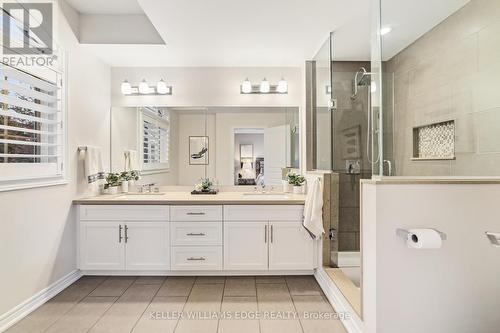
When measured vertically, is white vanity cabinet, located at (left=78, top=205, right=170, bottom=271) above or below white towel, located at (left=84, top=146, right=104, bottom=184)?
below

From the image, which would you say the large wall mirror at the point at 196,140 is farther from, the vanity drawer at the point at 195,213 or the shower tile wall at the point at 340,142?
the vanity drawer at the point at 195,213

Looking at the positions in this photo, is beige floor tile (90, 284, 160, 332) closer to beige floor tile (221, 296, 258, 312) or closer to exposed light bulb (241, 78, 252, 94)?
beige floor tile (221, 296, 258, 312)

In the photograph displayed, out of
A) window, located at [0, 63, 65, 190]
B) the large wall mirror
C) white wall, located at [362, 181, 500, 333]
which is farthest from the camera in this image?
the large wall mirror

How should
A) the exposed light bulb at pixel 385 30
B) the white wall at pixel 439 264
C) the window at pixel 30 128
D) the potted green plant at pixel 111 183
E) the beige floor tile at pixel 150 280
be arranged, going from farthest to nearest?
the potted green plant at pixel 111 183 → the beige floor tile at pixel 150 280 → the window at pixel 30 128 → the exposed light bulb at pixel 385 30 → the white wall at pixel 439 264

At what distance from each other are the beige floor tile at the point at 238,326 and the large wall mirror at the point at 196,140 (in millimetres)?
1717

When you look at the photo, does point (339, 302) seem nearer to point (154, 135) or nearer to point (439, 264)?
point (439, 264)

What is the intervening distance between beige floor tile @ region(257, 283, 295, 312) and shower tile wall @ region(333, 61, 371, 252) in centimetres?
80

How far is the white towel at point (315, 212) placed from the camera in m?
2.74

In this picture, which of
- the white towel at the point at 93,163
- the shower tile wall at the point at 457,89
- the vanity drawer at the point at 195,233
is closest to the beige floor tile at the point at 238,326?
the vanity drawer at the point at 195,233

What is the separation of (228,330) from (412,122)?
2.23 m

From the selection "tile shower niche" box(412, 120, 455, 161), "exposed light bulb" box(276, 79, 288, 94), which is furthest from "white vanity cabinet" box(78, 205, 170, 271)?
"tile shower niche" box(412, 120, 455, 161)

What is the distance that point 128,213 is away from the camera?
298cm

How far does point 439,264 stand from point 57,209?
3.02 meters

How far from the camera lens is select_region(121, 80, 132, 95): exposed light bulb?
3.60 metres
